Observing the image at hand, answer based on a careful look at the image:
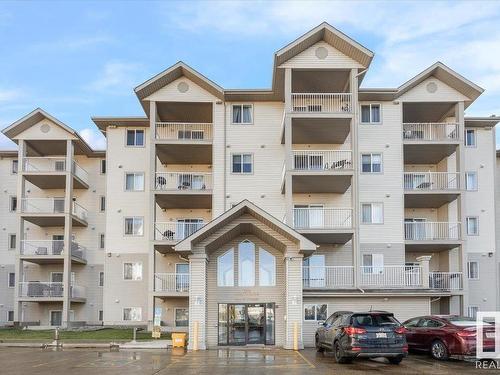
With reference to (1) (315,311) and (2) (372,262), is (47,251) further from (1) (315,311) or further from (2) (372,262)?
(2) (372,262)

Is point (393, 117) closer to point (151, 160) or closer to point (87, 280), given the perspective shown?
point (151, 160)

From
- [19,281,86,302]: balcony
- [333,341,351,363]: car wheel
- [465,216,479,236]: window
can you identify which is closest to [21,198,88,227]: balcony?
[19,281,86,302]: balcony

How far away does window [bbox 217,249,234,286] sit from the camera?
2731 cm

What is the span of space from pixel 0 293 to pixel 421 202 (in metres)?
28.4

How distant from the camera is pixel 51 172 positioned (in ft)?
131

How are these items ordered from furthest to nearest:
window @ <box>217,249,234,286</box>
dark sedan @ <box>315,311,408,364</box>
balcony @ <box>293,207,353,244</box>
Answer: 1. balcony @ <box>293,207,353,244</box>
2. window @ <box>217,249,234,286</box>
3. dark sedan @ <box>315,311,408,364</box>

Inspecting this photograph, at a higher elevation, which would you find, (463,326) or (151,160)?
(151,160)


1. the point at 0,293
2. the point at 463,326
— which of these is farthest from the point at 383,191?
the point at 0,293

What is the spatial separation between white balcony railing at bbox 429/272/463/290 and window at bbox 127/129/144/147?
1922 centimetres

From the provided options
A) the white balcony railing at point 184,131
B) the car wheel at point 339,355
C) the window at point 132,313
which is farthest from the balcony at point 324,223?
the car wheel at point 339,355

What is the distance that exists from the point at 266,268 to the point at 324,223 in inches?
374

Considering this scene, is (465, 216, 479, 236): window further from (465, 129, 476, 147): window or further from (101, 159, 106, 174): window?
(101, 159, 106, 174): window

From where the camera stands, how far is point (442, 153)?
37625 millimetres

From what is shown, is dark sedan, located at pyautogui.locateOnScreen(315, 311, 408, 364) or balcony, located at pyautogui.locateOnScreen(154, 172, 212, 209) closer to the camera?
dark sedan, located at pyautogui.locateOnScreen(315, 311, 408, 364)
